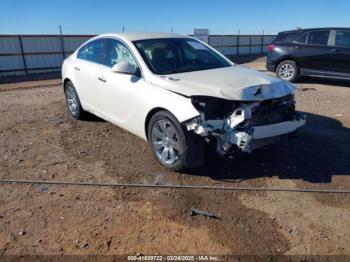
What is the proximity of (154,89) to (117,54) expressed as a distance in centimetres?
123

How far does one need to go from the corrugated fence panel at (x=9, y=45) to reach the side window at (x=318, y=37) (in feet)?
41.7

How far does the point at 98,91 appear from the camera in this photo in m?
5.50

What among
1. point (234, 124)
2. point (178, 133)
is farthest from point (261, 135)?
point (178, 133)

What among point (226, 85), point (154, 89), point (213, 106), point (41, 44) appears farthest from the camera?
point (41, 44)

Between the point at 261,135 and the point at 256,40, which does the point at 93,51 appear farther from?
the point at 256,40

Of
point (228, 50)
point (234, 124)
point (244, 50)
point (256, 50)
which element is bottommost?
point (256, 50)

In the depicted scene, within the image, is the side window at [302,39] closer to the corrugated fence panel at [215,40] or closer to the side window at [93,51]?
the side window at [93,51]

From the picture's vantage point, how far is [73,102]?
6707mm

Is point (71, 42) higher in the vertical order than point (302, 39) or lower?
lower

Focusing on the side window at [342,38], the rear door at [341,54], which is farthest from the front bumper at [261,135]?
the side window at [342,38]

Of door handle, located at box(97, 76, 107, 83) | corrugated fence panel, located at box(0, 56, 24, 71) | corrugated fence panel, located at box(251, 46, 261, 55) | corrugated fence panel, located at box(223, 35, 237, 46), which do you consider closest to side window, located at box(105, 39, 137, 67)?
door handle, located at box(97, 76, 107, 83)

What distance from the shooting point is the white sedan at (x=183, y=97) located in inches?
155

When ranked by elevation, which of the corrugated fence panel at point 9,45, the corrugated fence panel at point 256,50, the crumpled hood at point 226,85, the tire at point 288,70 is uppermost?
the crumpled hood at point 226,85

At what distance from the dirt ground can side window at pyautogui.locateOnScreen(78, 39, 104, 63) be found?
1261mm
